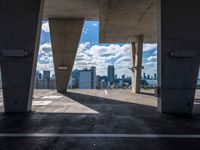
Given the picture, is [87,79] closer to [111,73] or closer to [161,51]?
[111,73]

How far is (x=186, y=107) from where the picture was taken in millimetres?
8586

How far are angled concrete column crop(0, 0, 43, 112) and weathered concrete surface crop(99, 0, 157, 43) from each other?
4.72 m

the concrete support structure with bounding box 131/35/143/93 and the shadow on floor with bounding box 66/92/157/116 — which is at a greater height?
the concrete support structure with bounding box 131/35/143/93

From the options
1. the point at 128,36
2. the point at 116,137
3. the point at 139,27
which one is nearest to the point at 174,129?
the point at 116,137

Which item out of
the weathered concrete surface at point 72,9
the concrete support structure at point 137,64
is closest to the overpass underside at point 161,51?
the weathered concrete surface at point 72,9

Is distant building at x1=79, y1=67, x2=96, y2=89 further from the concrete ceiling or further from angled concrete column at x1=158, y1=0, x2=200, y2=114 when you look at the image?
angled concrete column at x1=158, y1=0, x2=200, y2=114

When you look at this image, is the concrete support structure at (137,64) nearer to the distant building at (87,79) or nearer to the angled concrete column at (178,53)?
the angled concrete column at (178,53)

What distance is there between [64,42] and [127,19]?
6569mm

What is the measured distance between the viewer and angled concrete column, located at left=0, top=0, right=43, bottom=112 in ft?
27.1

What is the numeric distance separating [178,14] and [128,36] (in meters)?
11.7

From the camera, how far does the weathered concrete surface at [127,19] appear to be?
38.3ft

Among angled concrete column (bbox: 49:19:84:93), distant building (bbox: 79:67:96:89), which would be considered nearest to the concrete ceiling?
angled concrete column (bbox: 49:19:84:93)

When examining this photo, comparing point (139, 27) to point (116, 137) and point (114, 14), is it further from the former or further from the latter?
point (116, 137)

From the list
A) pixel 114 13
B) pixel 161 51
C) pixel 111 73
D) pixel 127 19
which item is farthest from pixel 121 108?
pixel 111 73
